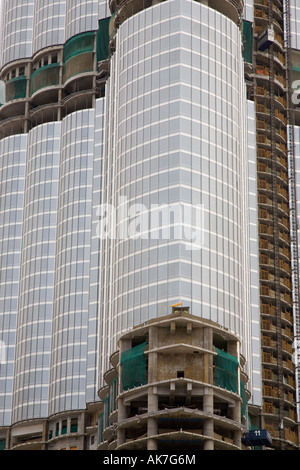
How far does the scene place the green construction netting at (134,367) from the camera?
180 meters

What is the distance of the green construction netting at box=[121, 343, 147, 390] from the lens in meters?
180

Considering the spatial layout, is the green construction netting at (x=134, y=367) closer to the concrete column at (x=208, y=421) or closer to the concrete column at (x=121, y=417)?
the concrete column at (x=121, y=417)

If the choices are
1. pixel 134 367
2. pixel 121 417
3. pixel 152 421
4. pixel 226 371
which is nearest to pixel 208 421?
pixel 152 421

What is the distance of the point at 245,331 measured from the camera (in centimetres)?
19838

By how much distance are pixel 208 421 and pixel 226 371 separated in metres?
11.1

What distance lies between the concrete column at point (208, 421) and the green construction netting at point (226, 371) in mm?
3600

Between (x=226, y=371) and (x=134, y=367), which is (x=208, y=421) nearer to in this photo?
(x=226, y=371)

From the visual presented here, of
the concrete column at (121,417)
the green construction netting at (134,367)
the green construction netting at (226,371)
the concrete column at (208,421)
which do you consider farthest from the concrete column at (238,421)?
the concrete column at (121,417)

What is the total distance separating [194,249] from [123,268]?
1493 centimetres

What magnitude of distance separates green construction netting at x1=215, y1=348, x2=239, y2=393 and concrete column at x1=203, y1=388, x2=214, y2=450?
3.60m

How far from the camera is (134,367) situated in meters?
182

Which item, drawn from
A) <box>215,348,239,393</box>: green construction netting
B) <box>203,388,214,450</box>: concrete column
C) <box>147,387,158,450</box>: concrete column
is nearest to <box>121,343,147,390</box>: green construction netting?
<box>147,387,158,450</box>: concrete column
